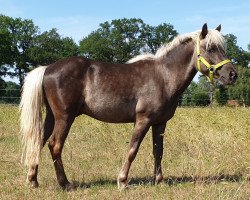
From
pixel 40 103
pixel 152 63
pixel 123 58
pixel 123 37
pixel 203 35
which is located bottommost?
pixel 40 103

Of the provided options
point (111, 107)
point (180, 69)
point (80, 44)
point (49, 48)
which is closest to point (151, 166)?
point (111, 107)

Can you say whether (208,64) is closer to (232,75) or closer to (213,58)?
(213,58)

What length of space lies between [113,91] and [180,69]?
1.16 metres

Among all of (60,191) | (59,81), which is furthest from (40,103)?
(60,191)

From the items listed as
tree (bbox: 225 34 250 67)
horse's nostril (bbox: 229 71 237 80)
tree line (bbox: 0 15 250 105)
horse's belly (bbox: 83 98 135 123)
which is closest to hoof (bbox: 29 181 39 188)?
horse's belly (bbox: 83 98 135 123)

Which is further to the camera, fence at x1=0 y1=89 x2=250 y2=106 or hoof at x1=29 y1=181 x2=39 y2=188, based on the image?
fence at x1=0 y1=89 x2=250 y2=106

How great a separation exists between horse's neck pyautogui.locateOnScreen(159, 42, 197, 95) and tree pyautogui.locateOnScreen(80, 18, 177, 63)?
7593 centimetres

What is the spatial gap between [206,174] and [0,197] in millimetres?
3179

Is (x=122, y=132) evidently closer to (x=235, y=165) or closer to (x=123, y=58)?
(x=235, y=165)

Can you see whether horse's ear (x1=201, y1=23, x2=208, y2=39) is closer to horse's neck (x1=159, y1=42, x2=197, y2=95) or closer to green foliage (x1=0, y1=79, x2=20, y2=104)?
horse's neck (x1=159, y1=42, x2=197, y2=95)

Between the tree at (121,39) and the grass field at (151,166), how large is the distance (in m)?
73.2

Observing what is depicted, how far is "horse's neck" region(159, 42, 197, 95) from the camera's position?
5805 millimetres

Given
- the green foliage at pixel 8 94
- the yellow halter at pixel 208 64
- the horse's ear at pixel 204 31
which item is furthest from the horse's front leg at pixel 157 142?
the green foliage at pixel 8 94

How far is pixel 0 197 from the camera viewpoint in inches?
200
